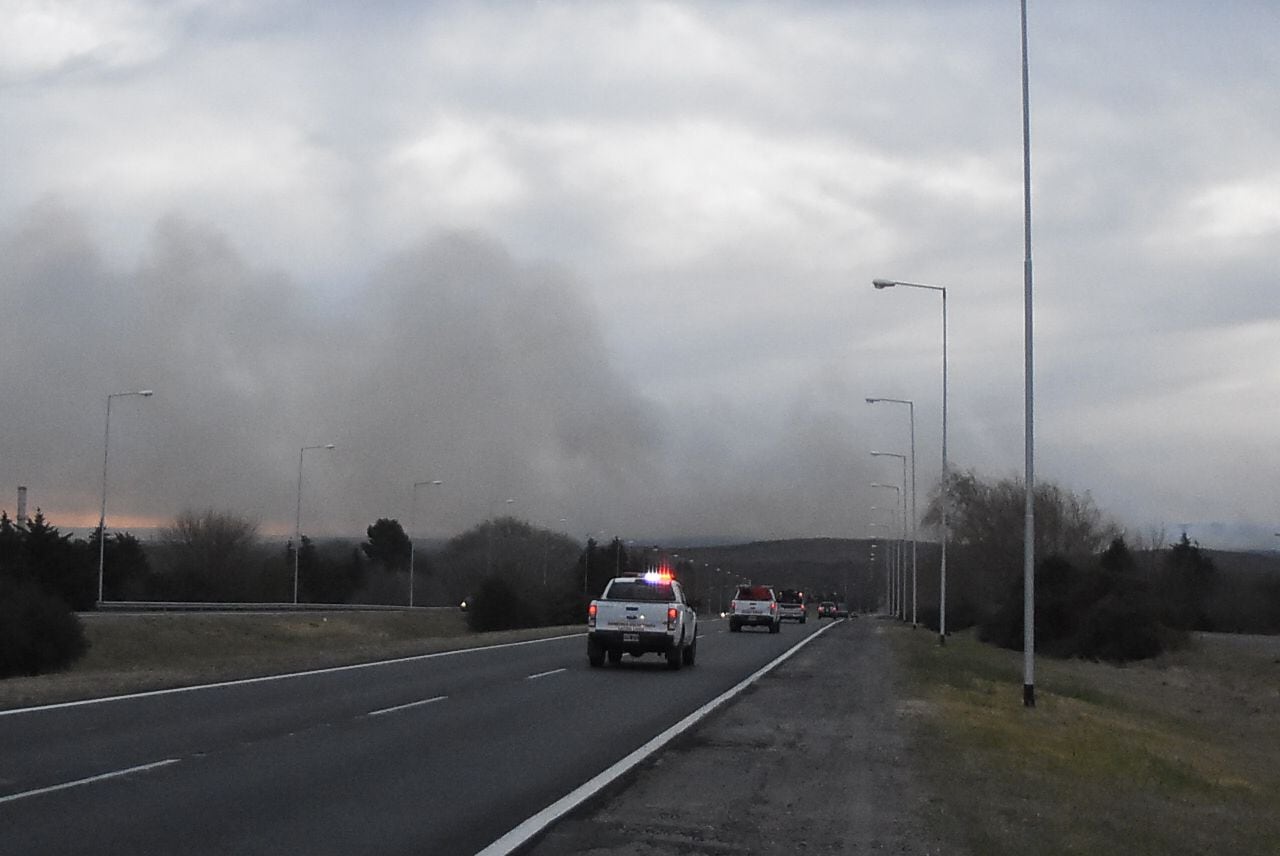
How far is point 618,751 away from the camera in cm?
1599

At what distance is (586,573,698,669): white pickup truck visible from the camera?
30109mm

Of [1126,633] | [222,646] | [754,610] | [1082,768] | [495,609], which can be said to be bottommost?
[222,646]

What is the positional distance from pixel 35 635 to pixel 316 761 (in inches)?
1266

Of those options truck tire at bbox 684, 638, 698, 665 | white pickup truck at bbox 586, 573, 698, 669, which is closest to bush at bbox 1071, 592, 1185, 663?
truck tire at bbox 684, 638, 698, 665

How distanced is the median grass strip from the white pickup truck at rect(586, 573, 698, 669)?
5.01m

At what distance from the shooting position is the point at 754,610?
61.2 m

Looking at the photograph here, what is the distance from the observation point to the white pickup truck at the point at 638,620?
30109mm

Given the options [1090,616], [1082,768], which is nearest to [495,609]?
[1090,616]

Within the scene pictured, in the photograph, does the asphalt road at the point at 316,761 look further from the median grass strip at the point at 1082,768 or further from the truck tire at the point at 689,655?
the truck tire at the point at 689,655

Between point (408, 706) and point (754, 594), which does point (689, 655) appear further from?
point (754, 594)

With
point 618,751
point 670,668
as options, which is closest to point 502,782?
point 618,751

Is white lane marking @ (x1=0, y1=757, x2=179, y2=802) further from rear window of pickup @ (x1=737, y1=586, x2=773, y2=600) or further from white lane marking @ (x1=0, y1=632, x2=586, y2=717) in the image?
rear window of pickup @ (x1=737, y1=586, x2=773, y2=600)

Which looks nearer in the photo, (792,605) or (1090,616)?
(1090,616)

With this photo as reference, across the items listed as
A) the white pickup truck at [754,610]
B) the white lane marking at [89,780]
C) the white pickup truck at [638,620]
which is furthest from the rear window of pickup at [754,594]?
the white lane marking at [89,780]
